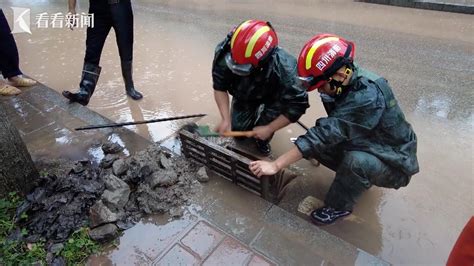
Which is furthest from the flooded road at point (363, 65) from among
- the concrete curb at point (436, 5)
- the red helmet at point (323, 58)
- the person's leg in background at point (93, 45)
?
the red helmet at point (323, 58)

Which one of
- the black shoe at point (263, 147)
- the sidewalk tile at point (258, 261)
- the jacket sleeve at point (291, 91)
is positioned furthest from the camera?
the black shoe at point (263, 147)

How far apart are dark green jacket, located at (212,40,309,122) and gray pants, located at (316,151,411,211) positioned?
1.78 ft

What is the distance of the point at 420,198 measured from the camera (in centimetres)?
268

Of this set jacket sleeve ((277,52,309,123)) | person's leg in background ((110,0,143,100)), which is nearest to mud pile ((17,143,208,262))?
jacket sleeve ((277,52,309,123))

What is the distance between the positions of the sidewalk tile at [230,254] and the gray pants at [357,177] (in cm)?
80

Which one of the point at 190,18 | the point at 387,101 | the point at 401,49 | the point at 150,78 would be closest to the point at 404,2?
the point at 401,49

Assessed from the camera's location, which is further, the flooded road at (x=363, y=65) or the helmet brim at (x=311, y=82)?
the flooded road at (x=363, y=65)

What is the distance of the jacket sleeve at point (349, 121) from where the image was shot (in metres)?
2.08

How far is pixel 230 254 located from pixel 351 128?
1085 mm

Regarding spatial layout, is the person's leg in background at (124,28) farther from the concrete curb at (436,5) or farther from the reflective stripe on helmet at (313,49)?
the concrete curb at (436,5)

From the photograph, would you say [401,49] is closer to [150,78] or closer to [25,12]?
[150,78]

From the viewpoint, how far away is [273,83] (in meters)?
2.75

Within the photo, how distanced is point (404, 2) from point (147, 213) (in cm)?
776

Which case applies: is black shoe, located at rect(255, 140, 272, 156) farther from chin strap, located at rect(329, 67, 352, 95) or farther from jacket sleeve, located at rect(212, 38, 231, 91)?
chin strap, located at rect(329, 67, 352, 95)
